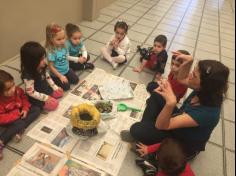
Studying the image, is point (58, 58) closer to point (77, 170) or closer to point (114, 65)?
point (114, 65)

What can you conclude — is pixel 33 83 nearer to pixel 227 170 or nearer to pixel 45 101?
pixel 45 101

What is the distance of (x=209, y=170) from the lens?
148 centimetres

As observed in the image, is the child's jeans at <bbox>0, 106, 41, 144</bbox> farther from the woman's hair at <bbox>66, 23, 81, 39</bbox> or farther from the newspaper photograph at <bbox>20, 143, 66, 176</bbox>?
the woman's hair at <bbox>66, 23, 81, 39</bbox>

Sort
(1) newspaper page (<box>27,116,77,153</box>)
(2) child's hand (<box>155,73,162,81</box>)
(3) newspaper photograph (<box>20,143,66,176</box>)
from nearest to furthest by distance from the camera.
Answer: (3) newspaper photograph (<box>20,143,66,176</box>) → (1) newspaper page (<box>27,116,77,153</box>) → (2) child's hand (<box>155,73,162,81</box>)

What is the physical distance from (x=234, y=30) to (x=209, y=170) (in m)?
2.91

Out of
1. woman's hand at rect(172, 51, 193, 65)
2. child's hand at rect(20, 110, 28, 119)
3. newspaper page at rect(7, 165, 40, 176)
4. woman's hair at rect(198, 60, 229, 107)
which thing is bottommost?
newspaper page at rect(7, 165, 40, 176)

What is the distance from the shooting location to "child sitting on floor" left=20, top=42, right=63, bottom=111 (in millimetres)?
1447

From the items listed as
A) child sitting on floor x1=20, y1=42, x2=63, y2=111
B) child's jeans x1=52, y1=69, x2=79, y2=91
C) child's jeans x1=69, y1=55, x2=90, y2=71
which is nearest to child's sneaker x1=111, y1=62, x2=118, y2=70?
child's jeans x1=69, y1=55, x2=90, y2=71

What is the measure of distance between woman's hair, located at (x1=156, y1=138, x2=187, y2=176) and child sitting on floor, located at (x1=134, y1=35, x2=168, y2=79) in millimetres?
1041

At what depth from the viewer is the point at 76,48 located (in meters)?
2.03

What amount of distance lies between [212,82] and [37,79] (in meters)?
0.97

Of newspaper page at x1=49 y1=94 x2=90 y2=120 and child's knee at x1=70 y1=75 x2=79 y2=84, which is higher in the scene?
child's knee at x1=70 y1=75 x2=79 y2=84

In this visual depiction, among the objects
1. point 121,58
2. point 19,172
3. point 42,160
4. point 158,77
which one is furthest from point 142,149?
point 121,58

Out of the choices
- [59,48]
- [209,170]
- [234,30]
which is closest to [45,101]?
[59,48]
